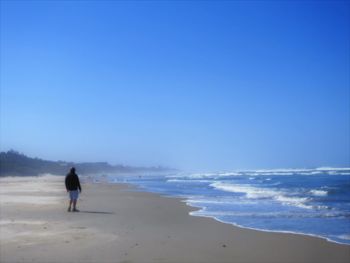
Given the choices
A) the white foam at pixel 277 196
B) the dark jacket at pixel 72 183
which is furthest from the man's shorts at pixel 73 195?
the white foam at pixel 277 196

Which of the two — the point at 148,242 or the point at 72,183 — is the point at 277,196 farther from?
the point at 148,242

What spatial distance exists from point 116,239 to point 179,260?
248 centimetres

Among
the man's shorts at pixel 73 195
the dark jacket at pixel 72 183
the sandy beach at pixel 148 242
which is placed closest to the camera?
the sandy beach at pixel 148 242

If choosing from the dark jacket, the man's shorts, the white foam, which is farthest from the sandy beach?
the white foam

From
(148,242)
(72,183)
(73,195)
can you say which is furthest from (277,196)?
(148,242)

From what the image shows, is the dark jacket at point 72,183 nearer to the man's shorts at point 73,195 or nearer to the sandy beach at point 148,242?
the man's shorts at point 73,195

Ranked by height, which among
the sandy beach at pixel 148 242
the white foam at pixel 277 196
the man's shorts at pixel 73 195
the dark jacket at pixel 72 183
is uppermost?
the dark jacket at pixel 72 183

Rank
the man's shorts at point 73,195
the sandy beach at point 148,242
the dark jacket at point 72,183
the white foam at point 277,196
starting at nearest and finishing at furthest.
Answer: the sandy beach at point 148,242, the man's shorts at point 73,195, the dark jacket at point 72,183, the white foam at point 277,196

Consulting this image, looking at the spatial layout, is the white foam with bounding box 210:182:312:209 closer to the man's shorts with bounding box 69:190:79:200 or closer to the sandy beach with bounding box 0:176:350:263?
the sandy beach with bounding box 0:176:350:263

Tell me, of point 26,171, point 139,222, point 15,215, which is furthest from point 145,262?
point 26,171

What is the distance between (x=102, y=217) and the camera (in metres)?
14.6

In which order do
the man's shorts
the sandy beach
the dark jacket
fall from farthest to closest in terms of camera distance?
the dark jacket, the man's shorts, the sandy beach

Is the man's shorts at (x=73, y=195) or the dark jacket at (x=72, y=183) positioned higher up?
the dark jacket at (x=72, y=183)

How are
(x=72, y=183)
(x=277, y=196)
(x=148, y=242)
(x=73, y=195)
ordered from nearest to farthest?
(x=148, y=242) → (x=73, y=195) → (x=72, y=183) → (x=277, y=196)
